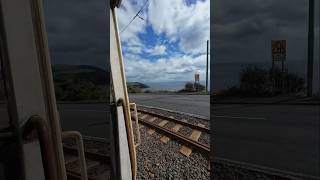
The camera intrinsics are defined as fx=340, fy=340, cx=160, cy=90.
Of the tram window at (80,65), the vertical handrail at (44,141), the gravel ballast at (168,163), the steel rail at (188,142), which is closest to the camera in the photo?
the vertical handrail at (44,141)

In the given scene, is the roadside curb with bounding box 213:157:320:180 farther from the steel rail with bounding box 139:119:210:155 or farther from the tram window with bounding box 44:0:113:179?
the steel rail with bounding box 139:119:210:155

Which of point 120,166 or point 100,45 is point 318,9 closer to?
point 100,45

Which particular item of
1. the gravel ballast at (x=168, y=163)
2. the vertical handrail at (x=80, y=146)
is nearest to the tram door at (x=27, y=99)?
the vertical handrail at (x=80, y=146)

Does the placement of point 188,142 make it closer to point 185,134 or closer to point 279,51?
point 185,134

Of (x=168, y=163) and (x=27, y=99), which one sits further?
(x=168, y=163)

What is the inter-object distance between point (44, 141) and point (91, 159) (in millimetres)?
473

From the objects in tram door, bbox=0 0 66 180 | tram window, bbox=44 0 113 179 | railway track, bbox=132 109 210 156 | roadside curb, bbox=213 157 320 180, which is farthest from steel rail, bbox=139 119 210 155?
tram door, bbox=0 0 66 180

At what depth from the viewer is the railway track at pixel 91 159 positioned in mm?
1173

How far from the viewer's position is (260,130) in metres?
1.27

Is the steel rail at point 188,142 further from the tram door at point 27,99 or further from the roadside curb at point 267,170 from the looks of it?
the tram door at point 27,99

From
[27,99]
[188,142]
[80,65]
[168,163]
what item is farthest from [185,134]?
[27,99]

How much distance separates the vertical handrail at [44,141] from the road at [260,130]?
19 centimetres

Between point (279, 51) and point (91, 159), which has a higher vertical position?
point (279, 51)

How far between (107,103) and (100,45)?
284mm
